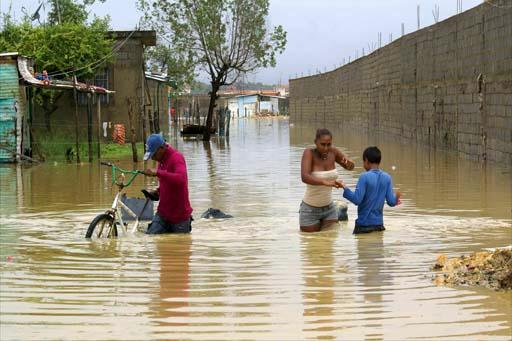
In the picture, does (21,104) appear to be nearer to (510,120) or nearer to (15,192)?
(15,192)

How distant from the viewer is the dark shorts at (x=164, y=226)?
10008 mm

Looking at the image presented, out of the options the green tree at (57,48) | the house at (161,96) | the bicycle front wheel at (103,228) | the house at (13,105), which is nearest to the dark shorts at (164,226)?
the bicycle front wheel at (103,228)

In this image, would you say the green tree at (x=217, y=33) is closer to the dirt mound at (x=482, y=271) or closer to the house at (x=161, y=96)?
the house at (x=161, y=96)

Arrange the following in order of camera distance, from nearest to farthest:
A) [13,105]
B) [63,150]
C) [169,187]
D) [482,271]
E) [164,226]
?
[482,271]
[169,187]
[164,226]
[13,105]
[63,150]

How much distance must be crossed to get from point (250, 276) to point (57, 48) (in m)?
25.0

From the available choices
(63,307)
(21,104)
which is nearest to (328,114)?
(21,104)

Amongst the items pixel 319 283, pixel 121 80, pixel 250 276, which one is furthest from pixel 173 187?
pixel 121 80

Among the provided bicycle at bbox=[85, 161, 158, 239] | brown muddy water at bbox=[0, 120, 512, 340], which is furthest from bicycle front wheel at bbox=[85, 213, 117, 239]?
brown muddy water at bbox=[0, 120, 512, 340]

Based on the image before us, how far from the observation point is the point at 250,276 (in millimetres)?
7777

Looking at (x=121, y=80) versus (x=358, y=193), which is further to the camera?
(x=121, y=80)

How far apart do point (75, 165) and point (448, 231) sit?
14.9m

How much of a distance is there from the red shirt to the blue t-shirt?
1.66 meters

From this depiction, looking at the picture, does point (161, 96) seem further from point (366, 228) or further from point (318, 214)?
point (366, 228)

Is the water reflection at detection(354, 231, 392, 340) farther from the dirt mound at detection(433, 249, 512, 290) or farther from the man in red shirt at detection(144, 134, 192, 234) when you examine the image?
the man in red shirt at detection(144, 134, 192, 234)
